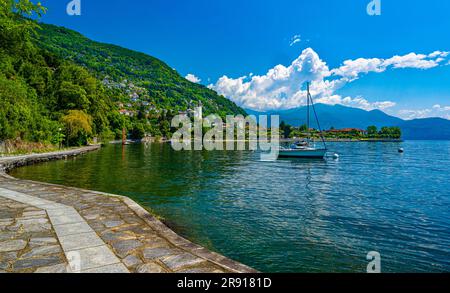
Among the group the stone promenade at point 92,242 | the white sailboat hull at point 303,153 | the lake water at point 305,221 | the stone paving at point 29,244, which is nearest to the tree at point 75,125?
the lake water at point 305,221

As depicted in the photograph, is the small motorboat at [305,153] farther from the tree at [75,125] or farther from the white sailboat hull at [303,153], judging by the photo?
the tree at [75,125]

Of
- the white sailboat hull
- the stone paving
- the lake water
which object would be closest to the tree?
the lake water

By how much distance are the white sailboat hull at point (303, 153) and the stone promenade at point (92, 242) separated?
139 ft

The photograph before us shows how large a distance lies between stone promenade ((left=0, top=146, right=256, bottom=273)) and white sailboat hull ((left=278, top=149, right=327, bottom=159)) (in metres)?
42.3

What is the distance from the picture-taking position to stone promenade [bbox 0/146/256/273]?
445cm

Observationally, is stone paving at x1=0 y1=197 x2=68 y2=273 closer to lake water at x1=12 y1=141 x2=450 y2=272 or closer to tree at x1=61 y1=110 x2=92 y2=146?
lake water at x1=12 y1=141 x2=450 y2=272

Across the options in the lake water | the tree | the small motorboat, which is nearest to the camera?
the lake water

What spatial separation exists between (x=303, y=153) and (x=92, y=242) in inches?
1794

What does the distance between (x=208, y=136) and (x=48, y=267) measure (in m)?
143

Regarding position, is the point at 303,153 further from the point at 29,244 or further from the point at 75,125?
the point at 29,244
